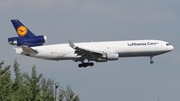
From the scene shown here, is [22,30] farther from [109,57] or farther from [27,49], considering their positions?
[109,57]

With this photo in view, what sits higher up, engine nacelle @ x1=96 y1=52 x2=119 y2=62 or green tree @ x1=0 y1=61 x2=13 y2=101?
engine nacelle @ x1=96 y1=52 x2=119 y2=62

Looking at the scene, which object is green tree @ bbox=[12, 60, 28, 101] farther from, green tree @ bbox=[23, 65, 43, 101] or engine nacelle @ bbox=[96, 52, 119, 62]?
engine nacelle @ bbox=[96, 52, 119, 62]

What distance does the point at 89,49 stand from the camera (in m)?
106

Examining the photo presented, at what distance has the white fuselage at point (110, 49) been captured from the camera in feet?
343

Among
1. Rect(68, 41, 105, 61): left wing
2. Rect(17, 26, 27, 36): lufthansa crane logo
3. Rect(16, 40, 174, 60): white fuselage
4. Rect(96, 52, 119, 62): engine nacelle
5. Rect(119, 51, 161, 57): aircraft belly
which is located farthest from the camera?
Rect(17, 26, 27, 36): lufthansa crane logo

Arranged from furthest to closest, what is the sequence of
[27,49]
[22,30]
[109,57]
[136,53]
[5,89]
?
[22,30]
[27,49]
[136,53]
[109,57]
[5,89]

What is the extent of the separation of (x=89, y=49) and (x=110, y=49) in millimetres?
3340

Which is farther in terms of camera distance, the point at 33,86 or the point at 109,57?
the point at 109,57

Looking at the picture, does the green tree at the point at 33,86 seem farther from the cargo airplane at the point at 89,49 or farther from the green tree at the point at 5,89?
the cargo airplane at the point at 89,49

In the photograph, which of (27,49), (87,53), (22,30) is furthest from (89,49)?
(22,30)

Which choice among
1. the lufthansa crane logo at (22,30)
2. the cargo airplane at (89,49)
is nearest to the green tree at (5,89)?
the cargo airplane at (89,49)

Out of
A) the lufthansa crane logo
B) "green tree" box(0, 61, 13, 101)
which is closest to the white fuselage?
the lufthansa crane logo

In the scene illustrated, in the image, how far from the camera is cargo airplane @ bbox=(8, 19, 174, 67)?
343 ft

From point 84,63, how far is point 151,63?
35.6 feet
